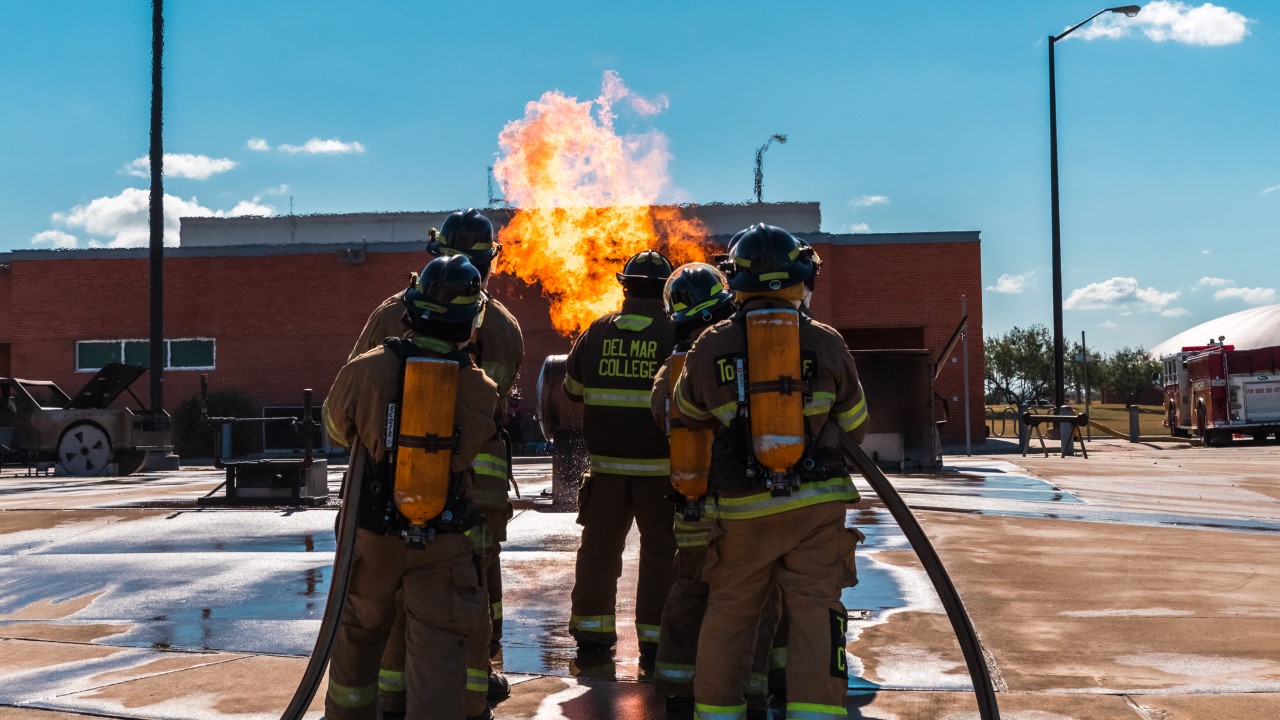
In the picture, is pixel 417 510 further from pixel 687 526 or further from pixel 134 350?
pixel 134 350

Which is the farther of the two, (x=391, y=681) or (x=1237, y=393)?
(x=1237, y=393)

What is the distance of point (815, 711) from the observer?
3.81 m

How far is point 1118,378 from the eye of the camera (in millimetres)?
83125

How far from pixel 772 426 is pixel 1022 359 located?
7398 centimetres

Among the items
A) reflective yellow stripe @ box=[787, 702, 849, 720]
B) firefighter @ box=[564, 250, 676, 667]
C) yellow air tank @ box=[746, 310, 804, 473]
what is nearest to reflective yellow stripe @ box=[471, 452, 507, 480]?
firefighter @ box=[564, 250, 676, 667]

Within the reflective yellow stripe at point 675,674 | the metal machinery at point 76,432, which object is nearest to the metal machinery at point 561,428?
the reflective yellow stripe at point 675,674

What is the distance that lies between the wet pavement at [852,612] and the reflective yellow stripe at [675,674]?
0.46 feet

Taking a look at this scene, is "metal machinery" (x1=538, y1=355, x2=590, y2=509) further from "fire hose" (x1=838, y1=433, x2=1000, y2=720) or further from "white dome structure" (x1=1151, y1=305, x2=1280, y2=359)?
"white dome structure" (x1=1151, y1=305, x2=1280, y2=359)

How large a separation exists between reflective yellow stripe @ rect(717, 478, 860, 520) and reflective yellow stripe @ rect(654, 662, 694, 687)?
0.98 meters

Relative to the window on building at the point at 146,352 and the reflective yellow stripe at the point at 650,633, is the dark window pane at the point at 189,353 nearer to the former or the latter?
the window on building at the point at 146,352

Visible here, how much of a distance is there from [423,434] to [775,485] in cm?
118

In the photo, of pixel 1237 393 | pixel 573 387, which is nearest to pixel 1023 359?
pixel 1237 393

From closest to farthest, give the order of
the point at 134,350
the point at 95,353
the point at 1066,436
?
the point at 1066,436 → the point at 134,350 → the point at 95,353

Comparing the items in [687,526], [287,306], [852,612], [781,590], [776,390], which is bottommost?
[852,612]
